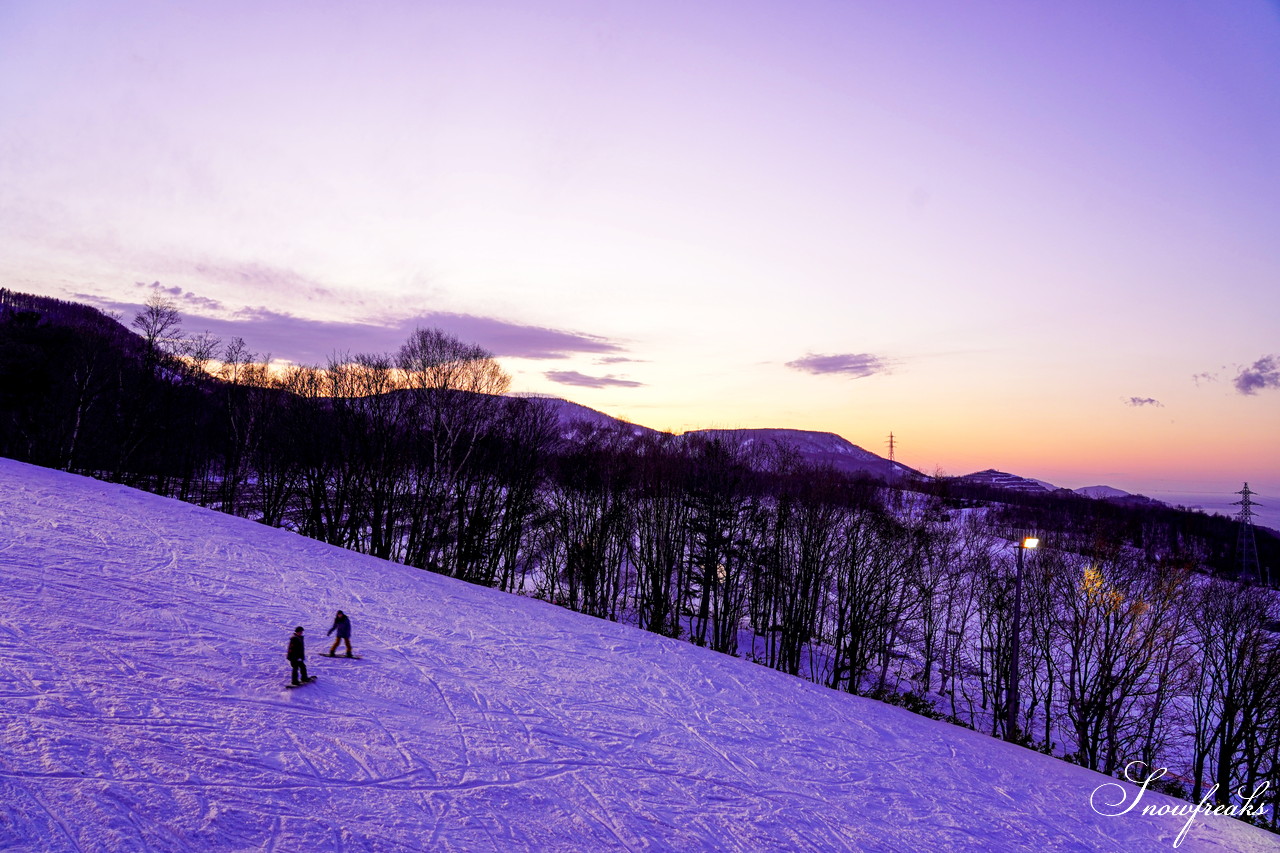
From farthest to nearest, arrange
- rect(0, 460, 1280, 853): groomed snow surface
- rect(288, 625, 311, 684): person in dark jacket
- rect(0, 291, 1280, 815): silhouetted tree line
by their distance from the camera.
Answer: rect(0, 291, 1280, 815): silhouetted tree line → rect(288, 625, 311, 684): person in dark jacket → rect(0, 460, 1280, 853): groomed snow surface

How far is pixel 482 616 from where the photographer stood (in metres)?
19.3

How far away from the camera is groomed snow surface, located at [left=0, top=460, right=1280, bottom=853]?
747 centimetres

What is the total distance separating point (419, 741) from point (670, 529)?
2868cm

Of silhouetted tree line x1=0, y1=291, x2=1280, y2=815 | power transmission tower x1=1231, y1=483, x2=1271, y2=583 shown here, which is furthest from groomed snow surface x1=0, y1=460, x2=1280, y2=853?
power transmission tower x1=1231, y1=483, x2=1271, y2=583

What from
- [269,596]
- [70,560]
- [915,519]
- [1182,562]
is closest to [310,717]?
[269,596]

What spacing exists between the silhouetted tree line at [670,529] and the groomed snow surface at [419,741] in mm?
15416

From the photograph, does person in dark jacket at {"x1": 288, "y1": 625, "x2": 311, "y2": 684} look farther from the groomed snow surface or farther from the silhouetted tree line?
the silhouetted tree line

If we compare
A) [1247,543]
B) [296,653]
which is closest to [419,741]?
[296,653]

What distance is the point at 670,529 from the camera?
124 ft

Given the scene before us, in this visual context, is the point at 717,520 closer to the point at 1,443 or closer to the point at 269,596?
the point at 269,596

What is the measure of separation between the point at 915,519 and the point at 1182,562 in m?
16.3

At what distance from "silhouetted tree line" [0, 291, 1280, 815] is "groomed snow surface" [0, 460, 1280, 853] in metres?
15.4

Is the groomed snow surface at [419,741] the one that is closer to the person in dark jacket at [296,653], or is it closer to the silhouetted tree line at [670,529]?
the person in dark jacket at [296,653]

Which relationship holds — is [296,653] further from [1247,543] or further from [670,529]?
[1247,543]
